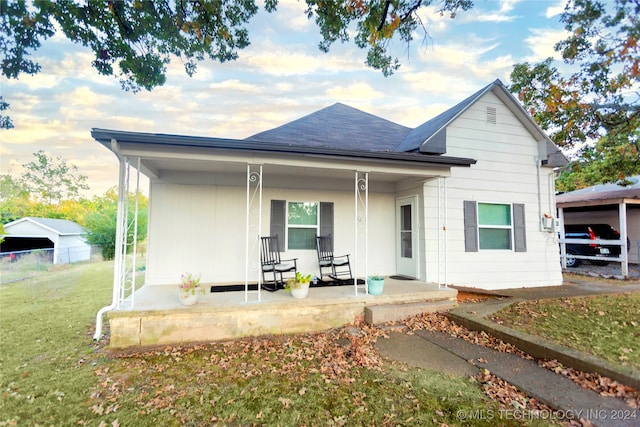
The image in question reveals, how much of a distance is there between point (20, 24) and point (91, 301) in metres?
5.39

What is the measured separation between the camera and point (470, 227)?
6504mm

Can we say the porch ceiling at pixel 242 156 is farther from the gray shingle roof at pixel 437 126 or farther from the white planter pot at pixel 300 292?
the white planter pot at pixel 300 292

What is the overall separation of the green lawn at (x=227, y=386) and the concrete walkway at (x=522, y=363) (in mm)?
345

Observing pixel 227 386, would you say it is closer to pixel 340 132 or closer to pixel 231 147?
pixel 231 147

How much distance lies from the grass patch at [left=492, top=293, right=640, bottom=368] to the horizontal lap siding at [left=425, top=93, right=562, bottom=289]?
49.7 inches

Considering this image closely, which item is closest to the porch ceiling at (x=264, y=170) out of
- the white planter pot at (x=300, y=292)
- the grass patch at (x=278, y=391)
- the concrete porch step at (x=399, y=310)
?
the white planter pot at (x=300, y=292)

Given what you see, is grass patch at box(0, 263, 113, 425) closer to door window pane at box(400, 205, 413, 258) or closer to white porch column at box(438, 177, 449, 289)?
door window pane at box(400, 205, 413, 258)

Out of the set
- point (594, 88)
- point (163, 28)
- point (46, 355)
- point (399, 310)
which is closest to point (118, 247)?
point (46, 355)

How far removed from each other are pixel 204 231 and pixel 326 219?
8.42 feet

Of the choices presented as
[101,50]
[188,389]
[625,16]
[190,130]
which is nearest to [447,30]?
[625,16]

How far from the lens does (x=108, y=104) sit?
1133 centimetres

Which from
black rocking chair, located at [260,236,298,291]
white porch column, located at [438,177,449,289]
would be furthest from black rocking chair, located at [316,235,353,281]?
white porch column, located at [438,177,449,289]

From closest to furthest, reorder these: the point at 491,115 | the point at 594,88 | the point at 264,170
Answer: the point at 264,170, the point at 491,115, the point at 594,88

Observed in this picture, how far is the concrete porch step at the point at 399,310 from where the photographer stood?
4484 mm
